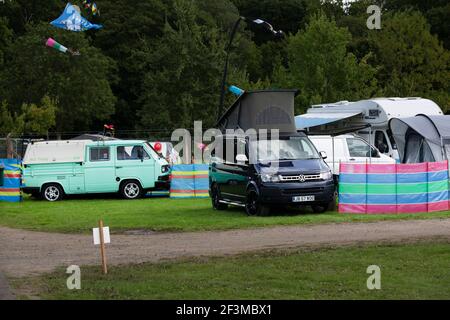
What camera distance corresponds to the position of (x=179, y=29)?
61.3m

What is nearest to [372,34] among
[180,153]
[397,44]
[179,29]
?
[397,44]

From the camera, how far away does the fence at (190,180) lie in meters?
26.9

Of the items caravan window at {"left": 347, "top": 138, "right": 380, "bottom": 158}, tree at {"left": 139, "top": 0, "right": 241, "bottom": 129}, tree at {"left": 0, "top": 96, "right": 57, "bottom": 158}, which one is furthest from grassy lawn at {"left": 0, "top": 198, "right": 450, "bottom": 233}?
tree at {"left": 139, "top": 0, "right": 241, "bottom": 129}

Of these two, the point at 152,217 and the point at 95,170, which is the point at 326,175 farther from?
the point at 95,170

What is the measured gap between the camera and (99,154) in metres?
28.0

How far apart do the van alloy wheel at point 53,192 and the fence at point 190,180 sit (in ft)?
13.3

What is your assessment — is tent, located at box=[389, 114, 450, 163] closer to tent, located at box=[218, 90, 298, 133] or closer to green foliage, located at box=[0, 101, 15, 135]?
tent, located at box=[218, 90, 298, 133]

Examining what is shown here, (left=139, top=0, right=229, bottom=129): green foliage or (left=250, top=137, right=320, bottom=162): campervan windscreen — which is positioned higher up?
(left=139, top=0, right=229, bottom=129): green foliage

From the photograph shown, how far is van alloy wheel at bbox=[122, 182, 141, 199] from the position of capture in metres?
28.1

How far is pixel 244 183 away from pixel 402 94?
1632 inches

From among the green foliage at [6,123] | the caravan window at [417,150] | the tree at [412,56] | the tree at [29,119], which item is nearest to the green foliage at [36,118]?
the tree at [29,119]

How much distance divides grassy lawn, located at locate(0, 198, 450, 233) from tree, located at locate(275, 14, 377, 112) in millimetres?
26517

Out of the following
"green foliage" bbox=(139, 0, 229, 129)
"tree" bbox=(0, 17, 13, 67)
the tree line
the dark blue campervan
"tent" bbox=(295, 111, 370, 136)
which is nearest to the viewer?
the dark blue campervan

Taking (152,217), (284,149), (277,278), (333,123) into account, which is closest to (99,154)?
(152,217)
